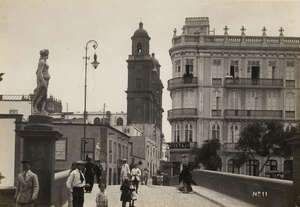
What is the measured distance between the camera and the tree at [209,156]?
2096 inches

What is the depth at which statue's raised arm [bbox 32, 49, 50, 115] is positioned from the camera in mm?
16844

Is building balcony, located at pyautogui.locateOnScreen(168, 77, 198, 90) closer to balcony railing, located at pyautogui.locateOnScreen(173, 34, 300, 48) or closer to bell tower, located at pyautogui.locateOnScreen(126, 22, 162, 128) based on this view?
balcony railing, located at pyautogui.locateOnScreen(173, 34, 300, 48)

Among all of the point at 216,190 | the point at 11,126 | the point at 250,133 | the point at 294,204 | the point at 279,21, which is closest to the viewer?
the point at 294,204

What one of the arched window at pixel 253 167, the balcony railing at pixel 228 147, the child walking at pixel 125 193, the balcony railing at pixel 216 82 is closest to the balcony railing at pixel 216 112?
the balcony railing at pixel 216 82

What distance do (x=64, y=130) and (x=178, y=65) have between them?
13.3 metres

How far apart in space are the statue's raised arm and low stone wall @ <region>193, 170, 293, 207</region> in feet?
19.6

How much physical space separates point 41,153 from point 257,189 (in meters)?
6.30

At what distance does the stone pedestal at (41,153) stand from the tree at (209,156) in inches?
1460

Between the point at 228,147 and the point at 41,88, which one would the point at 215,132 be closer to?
the point at 228,147

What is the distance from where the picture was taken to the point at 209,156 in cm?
5312

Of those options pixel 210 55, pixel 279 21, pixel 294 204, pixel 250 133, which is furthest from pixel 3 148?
pixel 210 55

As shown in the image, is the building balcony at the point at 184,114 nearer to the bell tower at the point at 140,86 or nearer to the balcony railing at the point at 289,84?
the balcony railing at the point at 289,84

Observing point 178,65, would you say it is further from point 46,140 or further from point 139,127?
point 46,140

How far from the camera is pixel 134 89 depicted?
307ft
